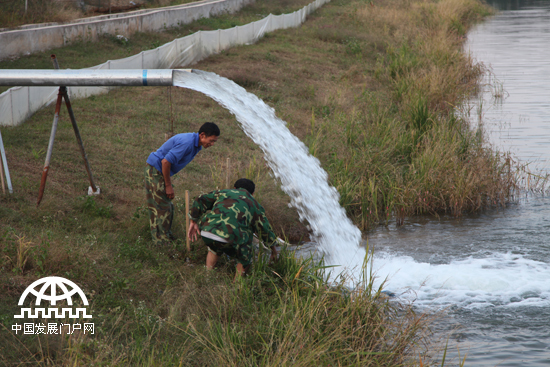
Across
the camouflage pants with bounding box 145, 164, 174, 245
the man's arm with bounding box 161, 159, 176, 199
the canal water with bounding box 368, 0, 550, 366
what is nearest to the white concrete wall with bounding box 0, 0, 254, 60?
the camouflage pants with bounding box 145, 164, 174, 245

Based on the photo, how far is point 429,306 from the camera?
19.1 feet

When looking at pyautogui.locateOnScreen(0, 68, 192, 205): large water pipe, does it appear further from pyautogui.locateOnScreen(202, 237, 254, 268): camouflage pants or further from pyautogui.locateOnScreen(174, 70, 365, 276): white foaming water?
pyautogui.locateOnScreen(202, 237, 254, 268): camouflage pants

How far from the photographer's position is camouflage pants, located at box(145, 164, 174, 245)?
19.5ft

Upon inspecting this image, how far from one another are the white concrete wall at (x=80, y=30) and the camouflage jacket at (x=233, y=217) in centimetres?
1005

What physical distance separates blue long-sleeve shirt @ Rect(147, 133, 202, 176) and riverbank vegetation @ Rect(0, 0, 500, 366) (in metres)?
0.92

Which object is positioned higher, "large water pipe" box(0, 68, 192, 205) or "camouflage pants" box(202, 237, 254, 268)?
"large water pipe" box(0, 68, 192, 205)

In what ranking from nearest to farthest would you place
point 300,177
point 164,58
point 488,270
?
point 488,270 → point 300,177 → point 164,58

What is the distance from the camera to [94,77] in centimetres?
602

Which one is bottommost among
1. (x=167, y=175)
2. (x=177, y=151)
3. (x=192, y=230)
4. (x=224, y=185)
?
(x=192, y=230)

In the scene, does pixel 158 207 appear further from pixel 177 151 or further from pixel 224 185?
pixel 224 185

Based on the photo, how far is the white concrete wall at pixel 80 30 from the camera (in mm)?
13648

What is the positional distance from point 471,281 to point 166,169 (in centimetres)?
371

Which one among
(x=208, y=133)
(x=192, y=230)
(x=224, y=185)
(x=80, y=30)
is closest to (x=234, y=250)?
(x=192, y=230)

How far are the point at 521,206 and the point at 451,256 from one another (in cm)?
255
